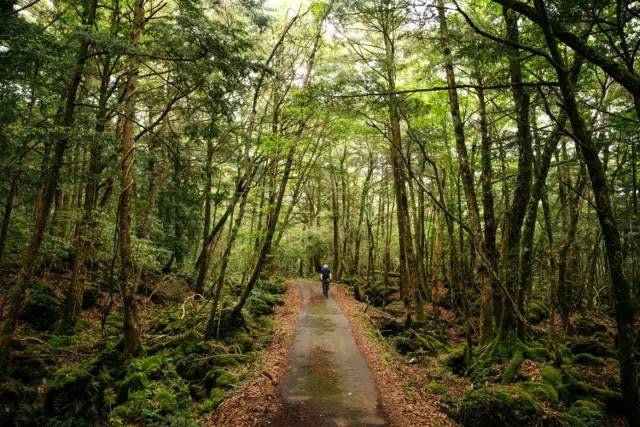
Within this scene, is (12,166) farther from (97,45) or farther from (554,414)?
(554,414)

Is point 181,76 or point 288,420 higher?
point 181,76

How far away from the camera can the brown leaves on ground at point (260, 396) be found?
277 inches

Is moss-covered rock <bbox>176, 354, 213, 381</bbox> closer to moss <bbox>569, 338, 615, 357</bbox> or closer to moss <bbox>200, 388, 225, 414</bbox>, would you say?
moss <bbox>200, 388, 225, 414</bbox>

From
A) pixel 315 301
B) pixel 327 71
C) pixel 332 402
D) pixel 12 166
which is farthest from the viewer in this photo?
pixel 315 301

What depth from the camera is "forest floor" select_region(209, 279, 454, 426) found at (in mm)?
7074

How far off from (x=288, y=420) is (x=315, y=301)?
12298 mm

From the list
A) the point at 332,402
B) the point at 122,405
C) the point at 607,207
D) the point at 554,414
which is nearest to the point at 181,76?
the point at 122,405

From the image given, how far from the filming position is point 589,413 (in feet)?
25.6

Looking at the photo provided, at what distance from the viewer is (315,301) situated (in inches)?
755

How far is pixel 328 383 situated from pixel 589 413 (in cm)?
553

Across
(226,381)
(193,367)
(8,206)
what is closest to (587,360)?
(226,381)

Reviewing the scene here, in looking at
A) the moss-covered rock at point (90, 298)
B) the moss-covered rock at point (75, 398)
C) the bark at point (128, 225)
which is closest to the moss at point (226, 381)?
the moss-covered rock at point (75, 398)

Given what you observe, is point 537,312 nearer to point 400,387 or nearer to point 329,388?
point 400,387

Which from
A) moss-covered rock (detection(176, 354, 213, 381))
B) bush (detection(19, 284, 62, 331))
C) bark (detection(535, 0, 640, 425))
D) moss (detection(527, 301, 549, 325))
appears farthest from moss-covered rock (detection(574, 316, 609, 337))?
bush (detection(19, 284, 62, 331))
